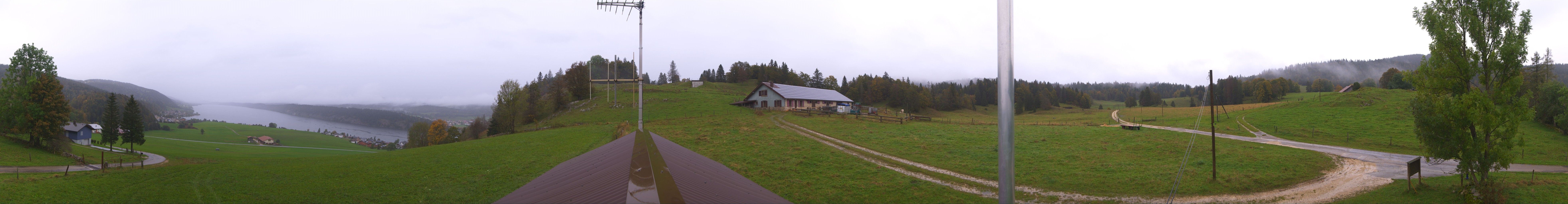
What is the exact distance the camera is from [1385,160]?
914 inches

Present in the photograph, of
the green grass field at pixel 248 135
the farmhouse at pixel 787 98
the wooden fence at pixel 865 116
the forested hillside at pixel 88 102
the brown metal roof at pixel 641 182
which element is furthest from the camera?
the green grass field at pixel 248 135

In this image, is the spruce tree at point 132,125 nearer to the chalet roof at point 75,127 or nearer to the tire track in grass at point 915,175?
the chalet roof at point 75,127

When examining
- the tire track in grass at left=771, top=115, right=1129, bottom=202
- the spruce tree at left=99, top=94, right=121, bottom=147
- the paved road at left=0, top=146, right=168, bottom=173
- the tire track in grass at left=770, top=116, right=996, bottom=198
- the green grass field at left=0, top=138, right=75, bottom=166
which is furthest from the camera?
the spruce tree at left=99, top=94, right=121, bottom=147

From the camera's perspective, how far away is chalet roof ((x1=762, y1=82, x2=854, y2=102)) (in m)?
55.7

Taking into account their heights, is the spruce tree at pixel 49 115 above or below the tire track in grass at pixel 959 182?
above

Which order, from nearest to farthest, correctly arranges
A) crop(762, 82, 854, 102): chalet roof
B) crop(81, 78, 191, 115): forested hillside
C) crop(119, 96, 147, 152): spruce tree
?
crop(119, 96, 147, 152): spruce tree
crop(762, 82, 854, 102): chalet roof
crop(81, 78, 191, 115): forested hillside

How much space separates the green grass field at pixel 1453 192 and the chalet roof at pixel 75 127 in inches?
3217

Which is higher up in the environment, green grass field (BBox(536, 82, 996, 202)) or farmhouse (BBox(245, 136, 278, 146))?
green grass field (BBox(536, 82, 996, 202))

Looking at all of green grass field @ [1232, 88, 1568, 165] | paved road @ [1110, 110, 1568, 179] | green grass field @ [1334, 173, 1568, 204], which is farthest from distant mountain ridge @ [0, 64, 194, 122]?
green grass field @ [1232, 88, 1568, 165]

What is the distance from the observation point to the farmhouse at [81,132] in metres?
42.6

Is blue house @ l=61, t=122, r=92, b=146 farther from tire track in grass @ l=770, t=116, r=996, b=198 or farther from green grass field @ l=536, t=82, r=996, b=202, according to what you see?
tire track in grass @ l=770, t=116, r=996, b=198

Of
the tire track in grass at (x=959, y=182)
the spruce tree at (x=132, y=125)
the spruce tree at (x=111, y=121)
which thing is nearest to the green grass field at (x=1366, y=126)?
the tire track in grass at (x=959, y=182)

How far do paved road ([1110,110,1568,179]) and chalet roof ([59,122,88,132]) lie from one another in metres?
86.2

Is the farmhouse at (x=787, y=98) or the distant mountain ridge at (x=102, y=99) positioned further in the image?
the farmhouse at (x=787, y=98)
